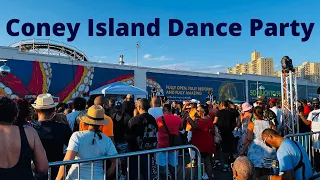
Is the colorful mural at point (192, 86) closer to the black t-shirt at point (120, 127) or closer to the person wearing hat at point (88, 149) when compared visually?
the black t-shirt at point (120, 127)

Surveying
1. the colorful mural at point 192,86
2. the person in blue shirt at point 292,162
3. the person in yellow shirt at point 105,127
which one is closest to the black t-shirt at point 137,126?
the person in yellow shirt at point 105,127

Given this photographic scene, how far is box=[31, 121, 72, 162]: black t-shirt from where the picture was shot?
366 cm

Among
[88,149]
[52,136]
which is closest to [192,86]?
[52,136]

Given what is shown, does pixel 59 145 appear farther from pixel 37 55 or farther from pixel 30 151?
pixel 37 55

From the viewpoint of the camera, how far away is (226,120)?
8156mm

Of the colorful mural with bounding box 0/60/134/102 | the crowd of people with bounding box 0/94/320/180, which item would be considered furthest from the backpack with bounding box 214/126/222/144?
the colorful mural with bounding box 0/60/134/102

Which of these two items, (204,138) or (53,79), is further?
(53,79)

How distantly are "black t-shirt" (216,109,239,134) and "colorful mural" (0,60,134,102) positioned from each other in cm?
1198

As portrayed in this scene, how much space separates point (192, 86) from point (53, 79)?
12.0 m

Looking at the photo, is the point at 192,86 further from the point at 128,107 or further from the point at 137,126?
the point at 137,126

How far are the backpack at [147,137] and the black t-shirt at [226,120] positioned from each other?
10.3ft

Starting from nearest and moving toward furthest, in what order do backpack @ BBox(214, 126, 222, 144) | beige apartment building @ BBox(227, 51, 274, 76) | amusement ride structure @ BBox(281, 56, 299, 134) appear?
1. backpack @ BBox(214, 126, 222, 144)
2. amusement ride structure @ BBox(281, 56, 299, 134)
3. beige apartment building @ BBox(227, 51, 274, 76)

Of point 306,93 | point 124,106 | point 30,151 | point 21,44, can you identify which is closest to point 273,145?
point 30,151

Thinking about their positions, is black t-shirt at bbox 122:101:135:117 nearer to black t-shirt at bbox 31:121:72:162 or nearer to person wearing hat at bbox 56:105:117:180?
black t-shirt at bbox 31:121:72:162
